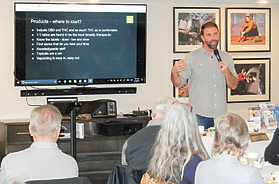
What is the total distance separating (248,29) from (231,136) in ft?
14.7

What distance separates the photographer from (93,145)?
243 inches

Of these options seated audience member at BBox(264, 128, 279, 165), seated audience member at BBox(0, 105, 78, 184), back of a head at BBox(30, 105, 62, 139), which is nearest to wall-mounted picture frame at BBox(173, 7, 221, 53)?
seated audience member at BBox(264, 128, 279, 165)

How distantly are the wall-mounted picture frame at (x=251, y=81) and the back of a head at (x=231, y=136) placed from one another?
421cm

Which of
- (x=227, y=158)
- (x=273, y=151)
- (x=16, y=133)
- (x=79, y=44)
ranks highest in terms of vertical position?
(x=79, y=44)

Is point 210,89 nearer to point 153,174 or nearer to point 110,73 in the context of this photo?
point 110,73

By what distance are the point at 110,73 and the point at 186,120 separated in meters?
3.52

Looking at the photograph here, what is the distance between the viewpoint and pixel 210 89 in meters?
5.49

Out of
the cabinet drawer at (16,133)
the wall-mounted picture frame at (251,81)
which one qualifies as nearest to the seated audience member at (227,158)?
the cabinet drawer at (16,133)

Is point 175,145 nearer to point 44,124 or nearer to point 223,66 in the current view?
point 44,124

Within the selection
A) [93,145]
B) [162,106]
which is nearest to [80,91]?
[93,145]

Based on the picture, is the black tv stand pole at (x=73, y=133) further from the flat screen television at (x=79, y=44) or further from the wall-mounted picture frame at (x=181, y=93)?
the wall-mounted picture frame at (x=181, y=93)

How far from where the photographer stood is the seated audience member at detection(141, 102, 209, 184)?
8.95 feet

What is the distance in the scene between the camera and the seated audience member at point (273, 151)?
3662 millimetres

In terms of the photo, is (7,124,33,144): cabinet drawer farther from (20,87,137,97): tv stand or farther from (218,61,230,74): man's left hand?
(218,61,230,74): man's left hand
